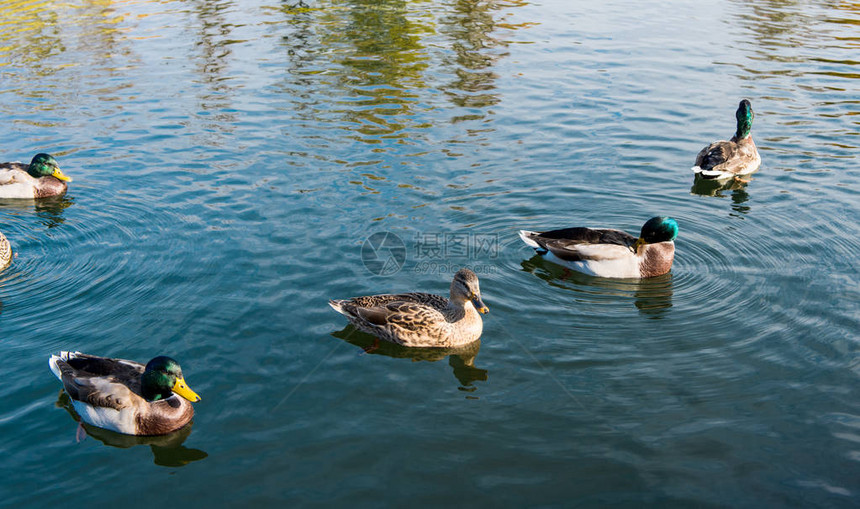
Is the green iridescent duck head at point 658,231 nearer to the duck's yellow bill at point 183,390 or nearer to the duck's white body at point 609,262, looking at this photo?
the duck's white body at point 609,262

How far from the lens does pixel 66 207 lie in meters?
14.6

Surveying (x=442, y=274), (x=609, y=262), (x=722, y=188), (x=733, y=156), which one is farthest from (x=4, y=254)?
(x=733, y=156)

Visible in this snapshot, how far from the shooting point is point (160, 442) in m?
8.10

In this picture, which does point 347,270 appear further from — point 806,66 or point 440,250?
point 806,66

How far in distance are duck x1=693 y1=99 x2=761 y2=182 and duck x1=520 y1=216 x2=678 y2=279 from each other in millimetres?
4003

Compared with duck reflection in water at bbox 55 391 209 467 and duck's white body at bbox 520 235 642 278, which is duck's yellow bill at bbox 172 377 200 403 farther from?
duck's white body at bbox 520 235 642 278

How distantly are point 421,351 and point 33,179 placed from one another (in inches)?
407

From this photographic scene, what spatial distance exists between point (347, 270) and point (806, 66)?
17.7 m

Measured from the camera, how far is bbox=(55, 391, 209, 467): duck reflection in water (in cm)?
778

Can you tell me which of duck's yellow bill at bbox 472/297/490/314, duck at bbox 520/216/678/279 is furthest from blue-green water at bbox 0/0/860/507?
duck's yellow bill at bbox 472/297/490/314

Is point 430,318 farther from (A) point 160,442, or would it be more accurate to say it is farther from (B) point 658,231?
(B) point 658,231

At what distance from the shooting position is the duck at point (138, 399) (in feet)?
26.6

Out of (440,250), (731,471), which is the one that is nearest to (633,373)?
(731,471)

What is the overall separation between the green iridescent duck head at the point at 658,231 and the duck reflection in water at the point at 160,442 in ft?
24.2
